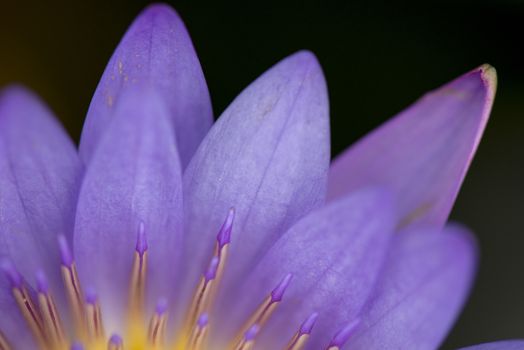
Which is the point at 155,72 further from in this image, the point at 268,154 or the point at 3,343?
the point at 3,343

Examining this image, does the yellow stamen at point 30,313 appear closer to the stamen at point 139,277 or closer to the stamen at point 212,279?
the stamen at point 139,277

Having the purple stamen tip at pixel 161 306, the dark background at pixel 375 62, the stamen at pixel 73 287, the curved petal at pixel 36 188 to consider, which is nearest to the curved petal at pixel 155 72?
the curved petal at pixel 36 188

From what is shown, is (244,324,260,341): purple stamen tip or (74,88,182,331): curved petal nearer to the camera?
(74,88,182,331): curved petal

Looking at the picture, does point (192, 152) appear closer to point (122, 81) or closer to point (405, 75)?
point (122, 81)

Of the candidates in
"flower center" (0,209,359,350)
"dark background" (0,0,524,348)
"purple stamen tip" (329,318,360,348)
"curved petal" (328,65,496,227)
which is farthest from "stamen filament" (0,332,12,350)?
"dark background" (0,0,524,348)

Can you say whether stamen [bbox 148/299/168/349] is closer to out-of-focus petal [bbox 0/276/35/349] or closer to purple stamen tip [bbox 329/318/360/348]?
out-of-focus petal [bbox 0/276/35/349]

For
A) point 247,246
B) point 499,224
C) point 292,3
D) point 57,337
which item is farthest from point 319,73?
point 499,224
